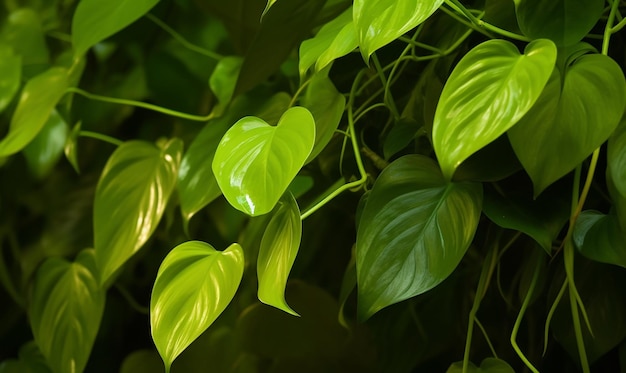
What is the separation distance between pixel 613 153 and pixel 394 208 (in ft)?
0.53

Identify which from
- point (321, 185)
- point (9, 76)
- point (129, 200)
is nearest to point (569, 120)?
point (321, 185)

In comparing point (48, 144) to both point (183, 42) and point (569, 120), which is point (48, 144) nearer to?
point (183, 42)

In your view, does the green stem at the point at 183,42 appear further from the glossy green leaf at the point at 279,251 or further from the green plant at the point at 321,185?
the glossy green leaf at the point at 279,251

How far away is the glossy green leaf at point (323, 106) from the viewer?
2.01ft

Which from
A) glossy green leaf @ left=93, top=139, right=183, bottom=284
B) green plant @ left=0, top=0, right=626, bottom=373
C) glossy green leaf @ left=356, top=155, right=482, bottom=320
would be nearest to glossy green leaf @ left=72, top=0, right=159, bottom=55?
green plant @ left=0, top=0, right=626, bottom=373

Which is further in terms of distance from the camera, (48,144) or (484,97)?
(48,144)

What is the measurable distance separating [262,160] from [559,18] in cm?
24

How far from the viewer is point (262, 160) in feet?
1.67

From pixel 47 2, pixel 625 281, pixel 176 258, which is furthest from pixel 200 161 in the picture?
pixel 47 2

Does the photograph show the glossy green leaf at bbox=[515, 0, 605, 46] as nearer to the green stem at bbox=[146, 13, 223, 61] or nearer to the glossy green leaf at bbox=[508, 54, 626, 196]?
the glossy green leaf at bbox=[508, 54, 626, 196]

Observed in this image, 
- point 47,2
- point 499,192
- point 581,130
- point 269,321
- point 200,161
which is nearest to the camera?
point 581,130

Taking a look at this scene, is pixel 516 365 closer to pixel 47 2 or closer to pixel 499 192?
pixel 499 192

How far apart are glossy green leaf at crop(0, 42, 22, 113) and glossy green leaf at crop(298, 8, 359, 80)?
1.50 ft

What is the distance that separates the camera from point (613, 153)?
1.60 feet
